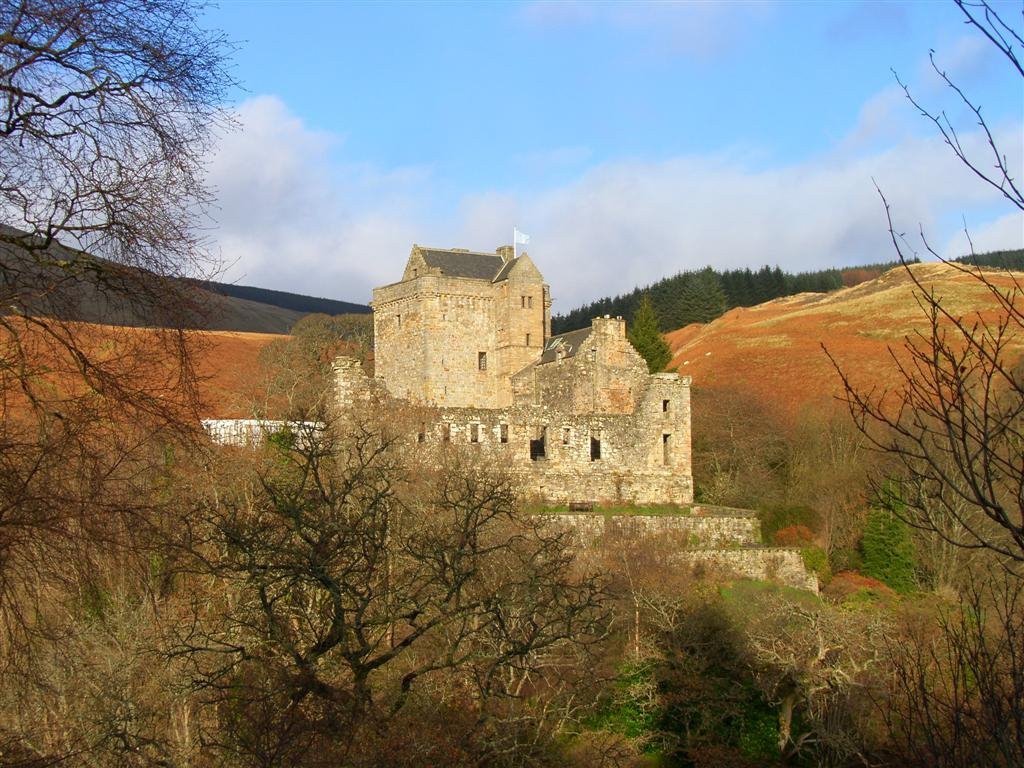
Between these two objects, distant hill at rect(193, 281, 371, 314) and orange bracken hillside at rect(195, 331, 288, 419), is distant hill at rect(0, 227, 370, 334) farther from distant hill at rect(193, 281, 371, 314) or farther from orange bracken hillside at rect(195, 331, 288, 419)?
distant hill at rect(193, 281, 371, 314)

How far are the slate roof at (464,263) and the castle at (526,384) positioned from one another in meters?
0.05

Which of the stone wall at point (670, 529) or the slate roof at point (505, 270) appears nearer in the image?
the stone wall at point (670, 529)

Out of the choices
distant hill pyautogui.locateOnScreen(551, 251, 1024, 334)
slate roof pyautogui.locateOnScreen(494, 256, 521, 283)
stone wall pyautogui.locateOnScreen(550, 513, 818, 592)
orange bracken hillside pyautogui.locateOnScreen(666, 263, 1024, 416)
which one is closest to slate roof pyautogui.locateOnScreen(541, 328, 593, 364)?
slate roof pyautogui.locateOnScreen(494, 256, 521, 283)

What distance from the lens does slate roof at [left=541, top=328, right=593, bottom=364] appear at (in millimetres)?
35787

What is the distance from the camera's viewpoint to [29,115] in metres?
6.03

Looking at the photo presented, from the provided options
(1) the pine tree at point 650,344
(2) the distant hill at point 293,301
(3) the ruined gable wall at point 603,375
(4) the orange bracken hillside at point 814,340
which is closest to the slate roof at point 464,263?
(3) the ruined gable wall at point 603,375

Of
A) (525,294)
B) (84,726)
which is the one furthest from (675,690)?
(525,294)

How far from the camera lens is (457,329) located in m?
37.5

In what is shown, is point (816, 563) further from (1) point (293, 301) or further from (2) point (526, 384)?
(1) point (293, 301)

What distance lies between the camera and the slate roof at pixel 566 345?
35.8 m

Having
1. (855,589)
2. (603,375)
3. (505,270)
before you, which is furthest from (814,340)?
(855,589)

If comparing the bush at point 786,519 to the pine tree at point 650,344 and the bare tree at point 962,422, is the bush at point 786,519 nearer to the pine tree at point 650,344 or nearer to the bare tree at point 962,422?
the bare tree at point 962,422

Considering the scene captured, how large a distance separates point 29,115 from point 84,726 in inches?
372

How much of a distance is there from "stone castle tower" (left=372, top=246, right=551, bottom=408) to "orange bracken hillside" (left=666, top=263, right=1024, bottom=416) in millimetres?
11395
